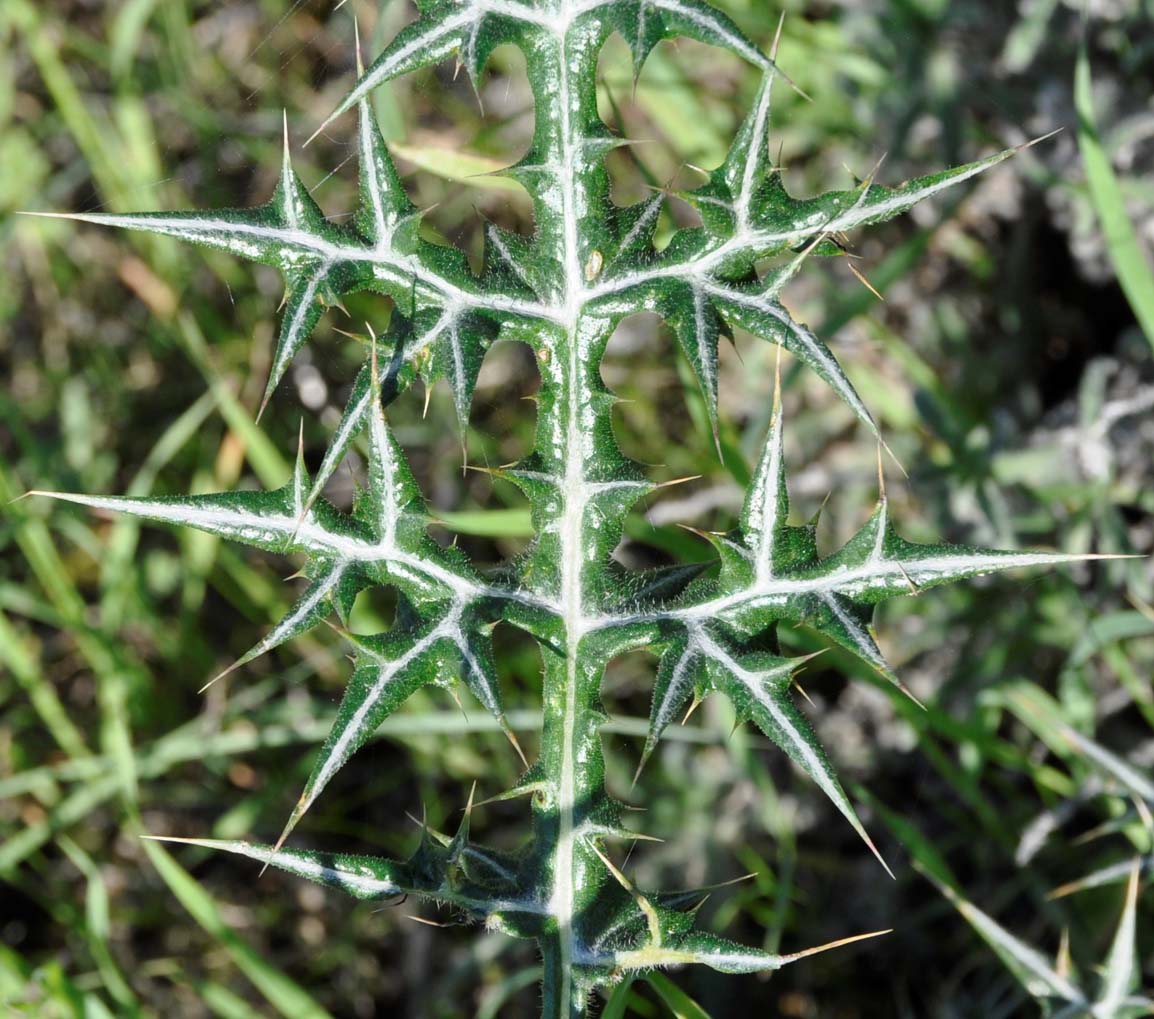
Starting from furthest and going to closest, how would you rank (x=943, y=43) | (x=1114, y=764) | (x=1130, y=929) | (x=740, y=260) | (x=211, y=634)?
1. (x=211, y=634)
2. (x=943, y=43)
3. (x=1114, y=764)
4. (x=1130, y=929)
5. (x=740, y=260)

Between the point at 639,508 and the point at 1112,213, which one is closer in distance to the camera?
the point at 1112,213

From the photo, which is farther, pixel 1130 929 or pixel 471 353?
pixel 1130 929

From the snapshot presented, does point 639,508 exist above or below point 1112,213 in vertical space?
below

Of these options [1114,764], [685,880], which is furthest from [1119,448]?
[685,880]

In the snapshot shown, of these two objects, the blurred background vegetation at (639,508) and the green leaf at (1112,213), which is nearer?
the green leaf at (1112,213)

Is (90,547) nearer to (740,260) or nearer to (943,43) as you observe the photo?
(740,260)

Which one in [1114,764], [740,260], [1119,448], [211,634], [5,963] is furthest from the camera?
[211,634]

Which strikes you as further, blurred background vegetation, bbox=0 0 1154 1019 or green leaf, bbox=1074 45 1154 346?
blurred background vegetation, bbox=0 0 1154 1019

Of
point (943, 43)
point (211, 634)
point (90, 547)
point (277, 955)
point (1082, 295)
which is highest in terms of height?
point (943, 43)
